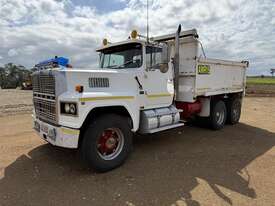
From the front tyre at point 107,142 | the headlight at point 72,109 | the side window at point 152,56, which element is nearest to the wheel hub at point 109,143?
the front tyre at point 107,142

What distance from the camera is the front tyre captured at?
13.7 ft

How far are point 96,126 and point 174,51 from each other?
3.41 m

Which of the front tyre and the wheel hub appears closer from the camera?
the front tyre

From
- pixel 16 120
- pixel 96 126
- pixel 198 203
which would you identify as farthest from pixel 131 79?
pixel 16 120

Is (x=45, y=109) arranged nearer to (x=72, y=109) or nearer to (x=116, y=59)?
(x=72, y=109)

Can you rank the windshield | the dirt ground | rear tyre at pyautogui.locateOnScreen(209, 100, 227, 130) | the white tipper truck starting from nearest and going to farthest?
the dirt ground < the white tipper truck < the windshield < rear tyre at pyautogui.locateOnScreen(209, 100, 227, 130)

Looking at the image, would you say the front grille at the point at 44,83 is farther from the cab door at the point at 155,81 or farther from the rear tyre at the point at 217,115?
the rear tyre at the point at 217,115

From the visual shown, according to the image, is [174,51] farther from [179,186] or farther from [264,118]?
[264,118]

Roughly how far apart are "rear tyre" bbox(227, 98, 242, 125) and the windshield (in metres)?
4.97

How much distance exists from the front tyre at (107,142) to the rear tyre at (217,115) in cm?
404

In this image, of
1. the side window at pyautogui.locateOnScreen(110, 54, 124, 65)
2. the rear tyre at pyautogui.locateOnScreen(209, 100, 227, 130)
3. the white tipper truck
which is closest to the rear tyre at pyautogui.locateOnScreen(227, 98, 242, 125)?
the rear tyre at pyautogui.locateOnScreen(209, 100, 227, 130)

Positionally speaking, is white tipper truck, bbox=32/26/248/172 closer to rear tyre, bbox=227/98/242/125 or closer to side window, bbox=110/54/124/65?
side window, bbox=110/54/124/65

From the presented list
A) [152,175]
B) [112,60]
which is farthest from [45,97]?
[152,175]

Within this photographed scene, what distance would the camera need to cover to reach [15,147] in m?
5.80
